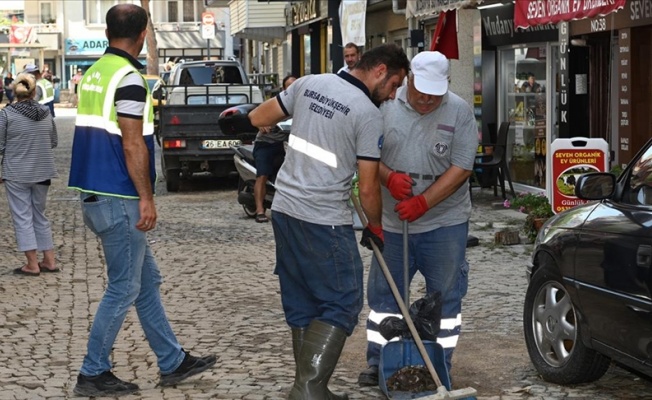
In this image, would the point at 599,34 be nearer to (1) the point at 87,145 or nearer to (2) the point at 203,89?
(2) the point at 203,89

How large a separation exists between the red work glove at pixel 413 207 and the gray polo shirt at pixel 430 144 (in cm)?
23

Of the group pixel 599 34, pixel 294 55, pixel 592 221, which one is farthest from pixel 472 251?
pixel 294 55

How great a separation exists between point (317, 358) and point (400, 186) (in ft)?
3.13

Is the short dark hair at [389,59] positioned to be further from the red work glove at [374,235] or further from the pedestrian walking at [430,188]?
the red work glove at [374,235]

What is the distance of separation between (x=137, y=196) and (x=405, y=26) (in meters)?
18.3

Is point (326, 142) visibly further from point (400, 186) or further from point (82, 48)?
point (82, 48)

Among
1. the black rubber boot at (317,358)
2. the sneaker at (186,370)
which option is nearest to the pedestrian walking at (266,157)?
the sneaker at (186,370)

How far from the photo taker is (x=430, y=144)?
21.0 feet

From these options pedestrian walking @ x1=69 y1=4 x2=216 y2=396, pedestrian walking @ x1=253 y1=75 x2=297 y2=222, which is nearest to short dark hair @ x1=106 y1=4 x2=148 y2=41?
pedestrian walking @ x1=69 y1=4 x2=216 y2=396

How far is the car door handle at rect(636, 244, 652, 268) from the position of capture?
559cm

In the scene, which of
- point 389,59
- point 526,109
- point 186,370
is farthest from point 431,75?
point 526,109

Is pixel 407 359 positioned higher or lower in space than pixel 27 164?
lower

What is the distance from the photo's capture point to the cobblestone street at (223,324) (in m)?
6.69

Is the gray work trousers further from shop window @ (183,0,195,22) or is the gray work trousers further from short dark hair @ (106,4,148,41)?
shop window @ (183,0,195,22)
